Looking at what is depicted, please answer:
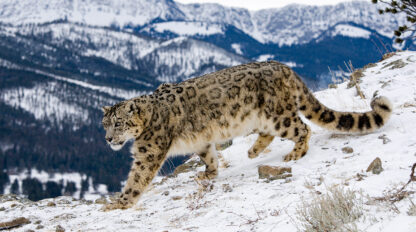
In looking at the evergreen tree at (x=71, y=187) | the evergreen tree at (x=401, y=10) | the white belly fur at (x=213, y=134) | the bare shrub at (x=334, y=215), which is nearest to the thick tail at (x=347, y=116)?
the white belly fur at (x=213, y=134)

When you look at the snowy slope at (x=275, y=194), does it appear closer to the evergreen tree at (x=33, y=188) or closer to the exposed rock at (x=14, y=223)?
the exposed rock at (x=14, y=223)

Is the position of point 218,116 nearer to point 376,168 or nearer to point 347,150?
point 347,150

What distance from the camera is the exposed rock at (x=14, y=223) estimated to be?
22.8 ft

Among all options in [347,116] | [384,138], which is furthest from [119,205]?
[384,138]

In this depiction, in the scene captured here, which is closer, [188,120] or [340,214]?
[340,214]

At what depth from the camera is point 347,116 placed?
7.05m

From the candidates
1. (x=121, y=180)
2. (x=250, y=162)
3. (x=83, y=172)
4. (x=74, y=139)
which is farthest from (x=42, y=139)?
(x=250, y=162)

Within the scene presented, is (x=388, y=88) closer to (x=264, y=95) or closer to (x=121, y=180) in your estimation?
(x=264, y=95)

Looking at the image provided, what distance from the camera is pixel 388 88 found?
9.77m

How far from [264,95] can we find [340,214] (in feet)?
12.6

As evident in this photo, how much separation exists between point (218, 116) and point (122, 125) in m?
1.84

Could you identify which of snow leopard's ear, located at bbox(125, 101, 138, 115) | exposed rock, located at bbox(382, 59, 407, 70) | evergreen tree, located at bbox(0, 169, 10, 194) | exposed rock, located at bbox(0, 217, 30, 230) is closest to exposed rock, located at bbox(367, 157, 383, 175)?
snow leopard's ear, located at bbox(125, 101, 138, 115)

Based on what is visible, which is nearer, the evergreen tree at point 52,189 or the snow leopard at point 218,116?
the snow leopard at point 218,116

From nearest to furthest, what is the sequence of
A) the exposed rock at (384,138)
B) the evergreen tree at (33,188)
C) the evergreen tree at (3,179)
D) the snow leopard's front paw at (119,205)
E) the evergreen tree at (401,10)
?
the exposed rock at (384,138)
the snow leopard's front paw at (119,205)
the evergreen tree at (401,10)
the evergreen tree at (33,188)
the evergreen tree at (3,179)
